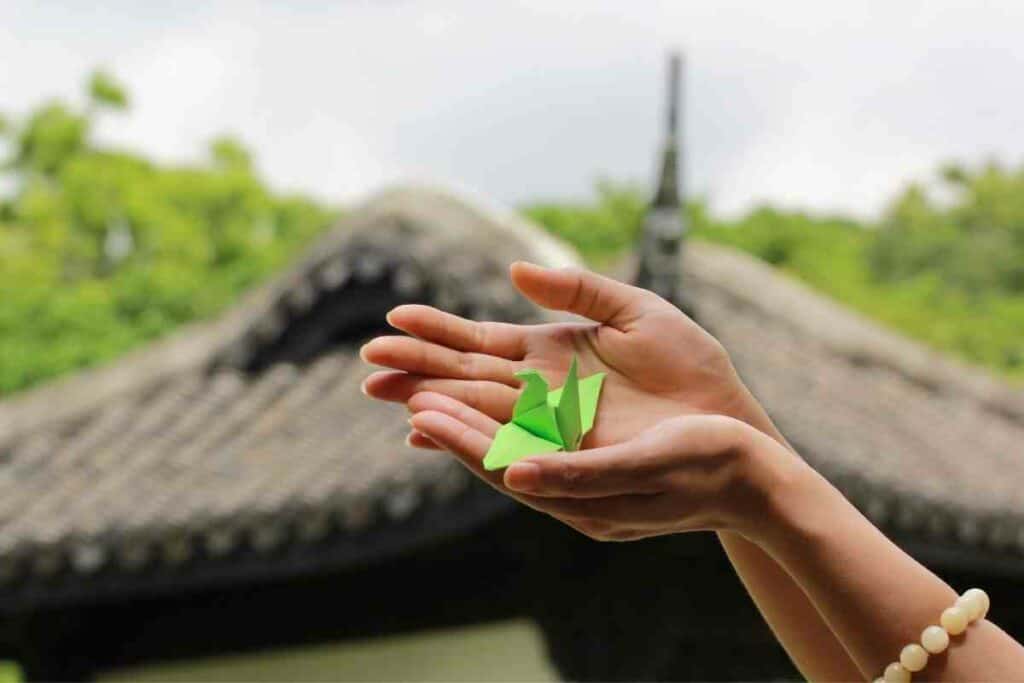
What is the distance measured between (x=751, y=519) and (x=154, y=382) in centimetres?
438

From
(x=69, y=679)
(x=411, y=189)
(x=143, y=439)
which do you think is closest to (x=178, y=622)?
(x=69, y=679)

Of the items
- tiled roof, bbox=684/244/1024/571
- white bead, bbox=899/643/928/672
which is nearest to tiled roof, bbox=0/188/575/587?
tiled roof, bbox=684/244/1024/571

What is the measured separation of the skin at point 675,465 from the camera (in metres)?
→ 1.26

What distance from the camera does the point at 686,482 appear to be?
1.26 m

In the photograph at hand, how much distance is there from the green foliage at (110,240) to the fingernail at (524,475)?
1443cm

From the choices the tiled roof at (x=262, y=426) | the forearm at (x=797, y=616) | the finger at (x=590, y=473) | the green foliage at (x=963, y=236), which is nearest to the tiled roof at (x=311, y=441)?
the tiled roof at (x=262, y=426)

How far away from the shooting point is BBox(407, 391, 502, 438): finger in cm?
134

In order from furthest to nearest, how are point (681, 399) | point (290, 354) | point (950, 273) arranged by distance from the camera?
point (950, 273)
point (290, 354)
point (681, 399)

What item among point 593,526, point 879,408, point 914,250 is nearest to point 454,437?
point 593,526

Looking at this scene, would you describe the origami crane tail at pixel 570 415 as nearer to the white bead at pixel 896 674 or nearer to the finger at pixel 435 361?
the finger at pixel 435 361

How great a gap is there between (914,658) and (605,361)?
414 mm

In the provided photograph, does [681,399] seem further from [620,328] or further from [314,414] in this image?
[314,414]

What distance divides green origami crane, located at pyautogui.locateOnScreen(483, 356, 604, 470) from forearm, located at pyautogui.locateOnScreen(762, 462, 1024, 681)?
0.20m

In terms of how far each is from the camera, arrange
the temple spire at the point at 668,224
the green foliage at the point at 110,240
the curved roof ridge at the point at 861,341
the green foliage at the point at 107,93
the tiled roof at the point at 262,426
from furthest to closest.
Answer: the green foliage at the point at 107,93
the green foliage at the point at 110,240
the curved roof ridge at the point at 861,341
the tiled roof at the point at 262,426
the temple spire at the point at 668,224
